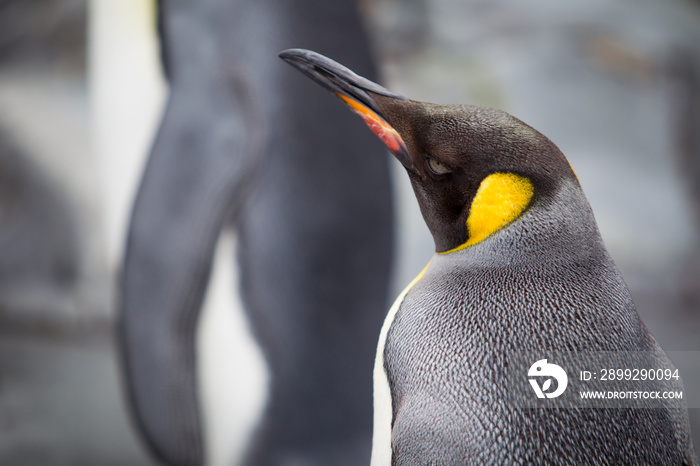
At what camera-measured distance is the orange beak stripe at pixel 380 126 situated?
429 millimetres

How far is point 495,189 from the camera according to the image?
0.40 metres

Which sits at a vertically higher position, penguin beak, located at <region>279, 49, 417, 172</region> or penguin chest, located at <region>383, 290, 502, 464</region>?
penguin beak, located at <region>279, 49, 417, 172</region>

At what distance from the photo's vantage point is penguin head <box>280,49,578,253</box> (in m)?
0.39

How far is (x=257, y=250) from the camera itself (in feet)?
3.03

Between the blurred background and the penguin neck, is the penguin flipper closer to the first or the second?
the penguin neck

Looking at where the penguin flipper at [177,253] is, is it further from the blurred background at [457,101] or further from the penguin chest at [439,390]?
the blurred background at [457,101]

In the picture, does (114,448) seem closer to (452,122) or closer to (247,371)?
(247,371)

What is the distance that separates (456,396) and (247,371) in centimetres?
61

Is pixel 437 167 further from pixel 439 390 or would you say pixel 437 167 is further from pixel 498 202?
pixel 439 390

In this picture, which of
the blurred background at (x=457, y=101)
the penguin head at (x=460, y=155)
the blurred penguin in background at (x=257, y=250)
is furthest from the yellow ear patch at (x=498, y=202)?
the blurred background at (x=457, y=101)

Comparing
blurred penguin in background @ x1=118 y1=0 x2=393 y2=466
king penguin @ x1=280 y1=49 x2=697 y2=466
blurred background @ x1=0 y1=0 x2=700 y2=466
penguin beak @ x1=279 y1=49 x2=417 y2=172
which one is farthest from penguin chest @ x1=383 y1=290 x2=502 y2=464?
blurred background @ x1=0 y1=0 x2=700 y2=466

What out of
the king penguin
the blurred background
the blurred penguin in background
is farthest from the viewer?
the blurred background

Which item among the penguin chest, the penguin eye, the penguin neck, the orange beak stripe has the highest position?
the orange beak stripe

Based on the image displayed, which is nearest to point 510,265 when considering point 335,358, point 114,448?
point 335,358
